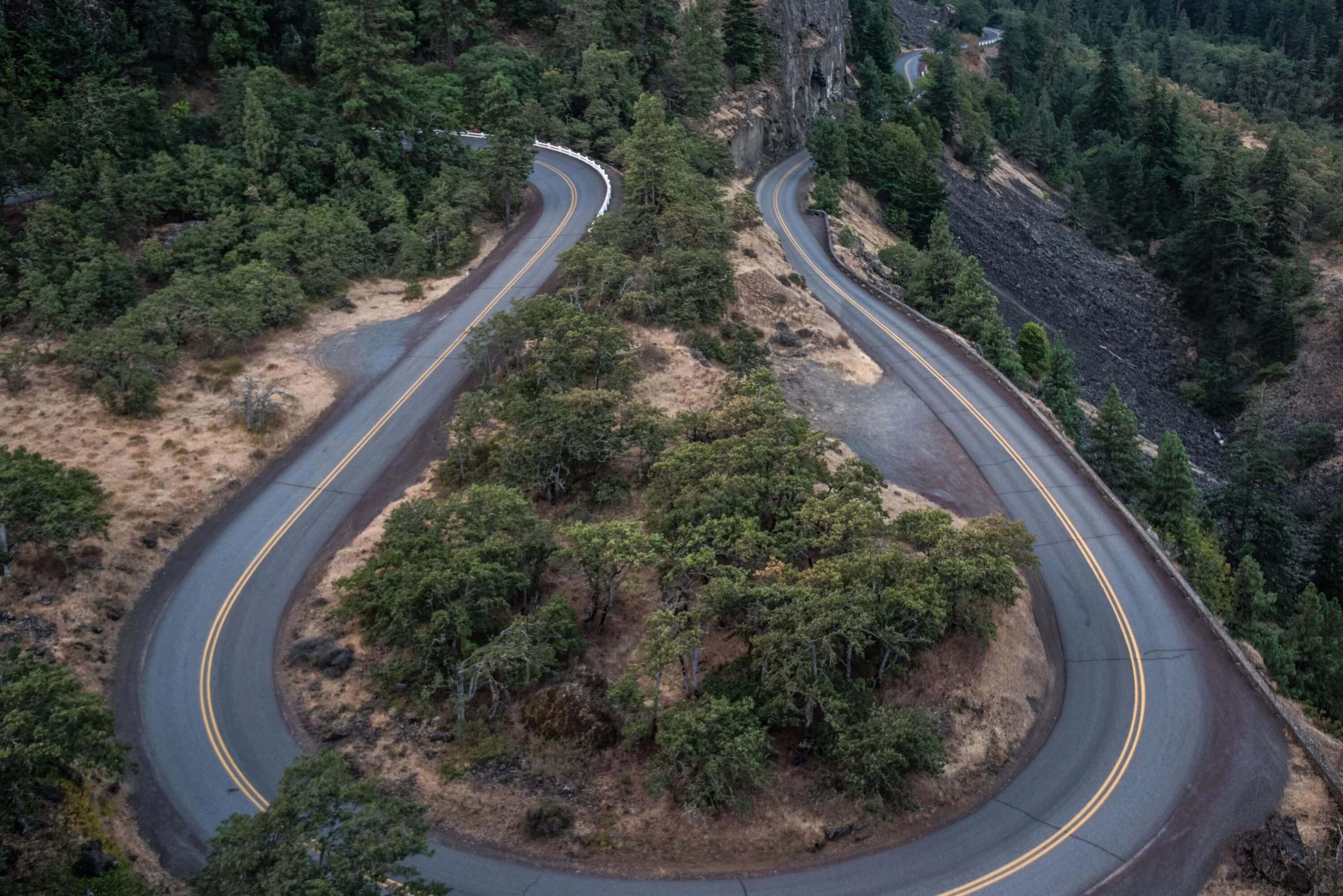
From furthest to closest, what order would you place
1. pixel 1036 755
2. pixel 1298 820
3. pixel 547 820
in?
pixel 1036 755, pixel 1298 820, pixel 547 820

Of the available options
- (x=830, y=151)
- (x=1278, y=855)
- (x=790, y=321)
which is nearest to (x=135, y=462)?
(x=790, y=321)

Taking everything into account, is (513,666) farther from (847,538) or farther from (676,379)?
(676,379)

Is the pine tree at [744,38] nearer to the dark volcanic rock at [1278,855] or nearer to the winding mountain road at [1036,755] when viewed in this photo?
the winding mountain road at [1036,755]

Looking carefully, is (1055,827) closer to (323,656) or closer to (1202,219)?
(323,656)

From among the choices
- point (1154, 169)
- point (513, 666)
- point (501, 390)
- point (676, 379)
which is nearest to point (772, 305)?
point (676, 379)

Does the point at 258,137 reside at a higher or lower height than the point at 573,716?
higher

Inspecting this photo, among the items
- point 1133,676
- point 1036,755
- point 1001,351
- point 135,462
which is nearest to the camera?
point 1036,755
